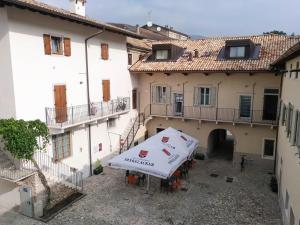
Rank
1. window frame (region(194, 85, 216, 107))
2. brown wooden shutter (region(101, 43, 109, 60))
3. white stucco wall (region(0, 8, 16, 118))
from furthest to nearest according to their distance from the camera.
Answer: window frame (region(194, 85, 216, 107)) → brown wooden shutter (region(101, 43, 109, 60)) → white stucco wall (region(0, 8, 16, 118))

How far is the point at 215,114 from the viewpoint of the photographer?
2214cm

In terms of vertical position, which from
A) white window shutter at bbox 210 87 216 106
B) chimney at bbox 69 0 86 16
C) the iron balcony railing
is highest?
chimney at bbox 69 0 86 16

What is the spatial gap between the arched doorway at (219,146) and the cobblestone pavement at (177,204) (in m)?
4.38

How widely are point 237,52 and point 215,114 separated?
5.08 metres

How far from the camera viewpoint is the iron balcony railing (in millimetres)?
20688

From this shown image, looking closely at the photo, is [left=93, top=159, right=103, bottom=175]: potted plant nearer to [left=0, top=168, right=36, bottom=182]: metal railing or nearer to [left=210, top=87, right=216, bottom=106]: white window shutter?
[left=0, top=168, right=36, bottom=182]: metal railing

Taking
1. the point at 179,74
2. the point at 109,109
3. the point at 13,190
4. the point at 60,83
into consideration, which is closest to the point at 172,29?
the point at 179,74

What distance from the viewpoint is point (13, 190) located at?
14.6 meters

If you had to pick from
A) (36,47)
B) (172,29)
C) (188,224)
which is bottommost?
(188,224)

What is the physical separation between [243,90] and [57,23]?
13.9 metres

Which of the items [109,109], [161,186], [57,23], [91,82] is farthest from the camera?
[109,109]

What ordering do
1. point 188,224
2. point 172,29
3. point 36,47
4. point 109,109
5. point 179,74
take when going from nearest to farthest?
point 188,224 → point 36,47 → point 109,109 → point 179,74 → point 172,29

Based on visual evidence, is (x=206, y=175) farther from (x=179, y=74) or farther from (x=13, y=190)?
(x=13, y=190)

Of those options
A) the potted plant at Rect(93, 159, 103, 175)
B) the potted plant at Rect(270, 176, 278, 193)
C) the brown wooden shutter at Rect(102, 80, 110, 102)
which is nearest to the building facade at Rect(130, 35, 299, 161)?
the brown wooden shutter at Rect(102, 80, 110, 102)
